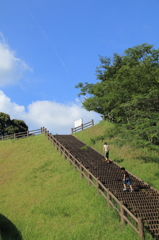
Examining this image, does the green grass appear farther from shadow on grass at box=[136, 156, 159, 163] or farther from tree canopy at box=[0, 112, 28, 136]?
tree canopy at box=[0, 112, 28, 136]

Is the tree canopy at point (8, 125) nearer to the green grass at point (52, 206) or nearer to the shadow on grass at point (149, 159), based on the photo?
the green grass at point (52, 206)

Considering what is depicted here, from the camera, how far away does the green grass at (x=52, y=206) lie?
10086 millimetres

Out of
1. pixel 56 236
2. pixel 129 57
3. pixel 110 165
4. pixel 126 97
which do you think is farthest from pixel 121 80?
pixel 56 236

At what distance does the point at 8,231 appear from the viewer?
36.2 feet

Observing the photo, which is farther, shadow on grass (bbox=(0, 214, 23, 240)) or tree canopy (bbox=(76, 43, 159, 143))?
tree canopy (bbox=(76, 43, 159, 143))

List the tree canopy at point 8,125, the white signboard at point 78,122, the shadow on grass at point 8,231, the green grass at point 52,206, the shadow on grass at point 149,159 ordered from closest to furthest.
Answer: the green grass at point 52,206 → the shadow on grass at point 8,231 → the shadow on grass at point 149,159 → the white signboard at point 78,122 → the tree canopy at point 8,125

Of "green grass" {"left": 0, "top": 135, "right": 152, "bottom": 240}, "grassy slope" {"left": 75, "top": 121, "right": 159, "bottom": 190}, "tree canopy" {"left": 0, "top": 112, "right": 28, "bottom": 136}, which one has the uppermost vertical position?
"tree canopy" {"left": 0, "top": 112, "right": 28, "bottom": 136}

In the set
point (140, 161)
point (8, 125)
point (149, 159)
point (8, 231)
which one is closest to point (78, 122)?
point (140, 161)

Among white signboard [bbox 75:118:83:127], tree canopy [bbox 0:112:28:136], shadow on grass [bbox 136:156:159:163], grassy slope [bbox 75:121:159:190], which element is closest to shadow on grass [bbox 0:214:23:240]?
grassy slope [bbox 75:121:159:190]

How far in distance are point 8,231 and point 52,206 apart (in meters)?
2.71

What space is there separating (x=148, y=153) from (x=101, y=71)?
56.0ft

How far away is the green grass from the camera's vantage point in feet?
33.1

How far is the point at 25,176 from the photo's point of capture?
18969 mm

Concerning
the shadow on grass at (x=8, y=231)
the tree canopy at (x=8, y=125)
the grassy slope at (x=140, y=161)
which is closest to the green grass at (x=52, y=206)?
the shadow on grass at (x=8, y=231)
